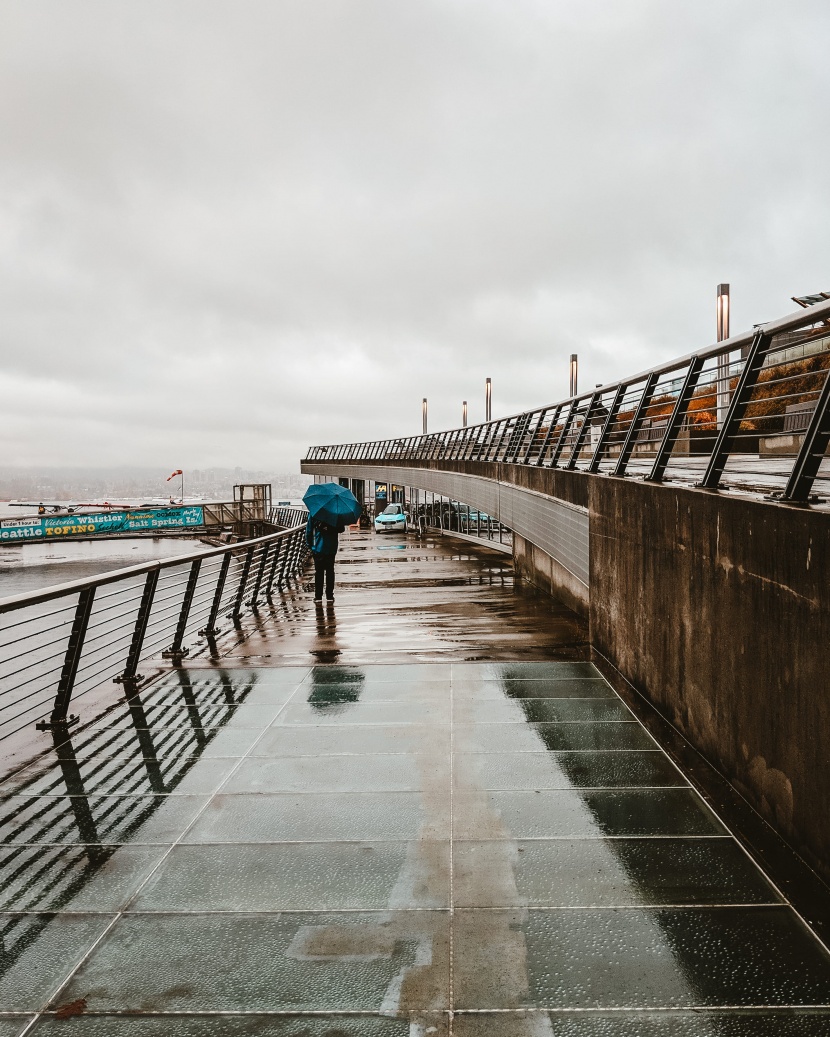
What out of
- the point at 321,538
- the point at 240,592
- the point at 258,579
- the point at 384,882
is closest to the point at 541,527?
the point at 321,538

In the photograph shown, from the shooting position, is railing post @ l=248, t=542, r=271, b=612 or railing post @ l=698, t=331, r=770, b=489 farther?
railing post @ l=248, t=542, r=271, b=612

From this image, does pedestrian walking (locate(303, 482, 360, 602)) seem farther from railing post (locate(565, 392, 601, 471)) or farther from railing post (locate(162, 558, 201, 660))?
railing post (locate(162, 558, 201, 660))

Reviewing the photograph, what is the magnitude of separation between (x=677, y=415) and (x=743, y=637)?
2.67 meters

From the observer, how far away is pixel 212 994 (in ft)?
9.63

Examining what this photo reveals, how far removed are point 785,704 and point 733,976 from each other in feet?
4.52

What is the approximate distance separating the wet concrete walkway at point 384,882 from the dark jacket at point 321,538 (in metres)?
6.34

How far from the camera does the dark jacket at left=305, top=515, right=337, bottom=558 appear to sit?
511 inches

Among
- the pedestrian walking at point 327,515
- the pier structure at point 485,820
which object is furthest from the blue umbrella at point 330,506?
the pier structure at point 485,820

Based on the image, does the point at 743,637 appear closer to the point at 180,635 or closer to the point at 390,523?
the point at 180,635

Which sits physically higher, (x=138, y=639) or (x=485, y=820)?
(x=138, y=639)

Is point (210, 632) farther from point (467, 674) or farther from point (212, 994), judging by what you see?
point (212, 994)

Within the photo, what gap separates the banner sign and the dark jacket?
27.1 metres

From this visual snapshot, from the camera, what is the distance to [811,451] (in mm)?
4102

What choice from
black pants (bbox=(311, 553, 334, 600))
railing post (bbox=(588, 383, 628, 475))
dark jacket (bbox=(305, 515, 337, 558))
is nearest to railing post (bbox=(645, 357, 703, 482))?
railing post (bbox=(588, 383, 628, 475))
